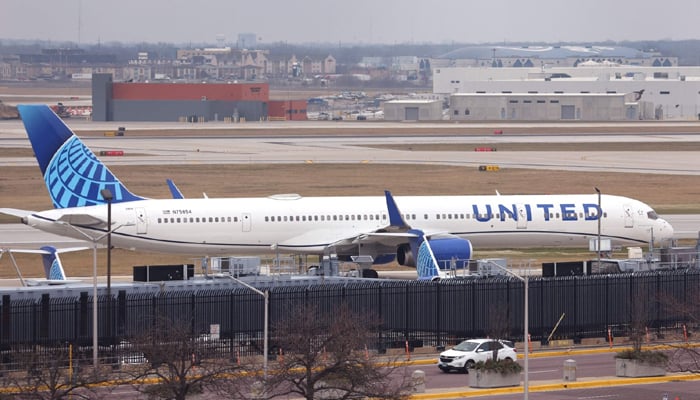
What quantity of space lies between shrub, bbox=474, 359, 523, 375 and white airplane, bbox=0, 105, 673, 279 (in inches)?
934

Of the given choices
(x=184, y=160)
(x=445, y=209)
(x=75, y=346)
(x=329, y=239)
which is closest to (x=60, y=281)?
(x=75, y=346)

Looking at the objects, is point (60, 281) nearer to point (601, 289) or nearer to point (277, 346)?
point (277, 346)

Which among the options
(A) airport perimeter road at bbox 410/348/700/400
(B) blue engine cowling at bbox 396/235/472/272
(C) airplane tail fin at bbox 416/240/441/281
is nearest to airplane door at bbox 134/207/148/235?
(B) blue engine cowling at bbox 396/235/472/272

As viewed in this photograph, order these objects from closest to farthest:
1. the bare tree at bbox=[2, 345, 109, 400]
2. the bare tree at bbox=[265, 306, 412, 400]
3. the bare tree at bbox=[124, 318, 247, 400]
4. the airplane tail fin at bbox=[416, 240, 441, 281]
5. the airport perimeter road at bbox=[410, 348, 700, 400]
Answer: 1. the bare tree at bbox=[2, 345, 109, 400]
2. the bare tree at bbox=[124, 318, 247, 400]
3. the bare tree at bbox=[265, 306, 412, 400]
4. the airport perimeter road at bbox=[410, 348, 700, 400]
5. the airplane tail fin at bbox=[416, 240, 441, 281]

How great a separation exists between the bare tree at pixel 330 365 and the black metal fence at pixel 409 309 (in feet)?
24.6

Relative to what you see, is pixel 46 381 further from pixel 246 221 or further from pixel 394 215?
pixel 246 221

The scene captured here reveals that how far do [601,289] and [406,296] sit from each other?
30.5 ft

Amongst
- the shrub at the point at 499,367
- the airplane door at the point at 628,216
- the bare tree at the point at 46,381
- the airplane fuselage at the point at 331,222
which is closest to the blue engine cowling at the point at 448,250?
the airplane fuselage at the point at 331,222

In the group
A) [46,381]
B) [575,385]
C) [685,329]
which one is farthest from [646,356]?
[46,381]

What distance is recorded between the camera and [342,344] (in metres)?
43.5

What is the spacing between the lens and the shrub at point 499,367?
1994 inches

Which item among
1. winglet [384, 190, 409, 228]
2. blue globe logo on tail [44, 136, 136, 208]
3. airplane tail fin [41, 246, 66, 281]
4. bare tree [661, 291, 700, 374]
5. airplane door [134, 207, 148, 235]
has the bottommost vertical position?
bare tree [661, 291, 700, 374]

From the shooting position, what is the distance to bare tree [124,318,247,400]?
136 ft

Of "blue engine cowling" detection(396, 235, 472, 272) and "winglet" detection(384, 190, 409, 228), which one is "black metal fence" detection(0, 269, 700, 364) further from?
"winglet" detection(384, 190, 409, 228)
